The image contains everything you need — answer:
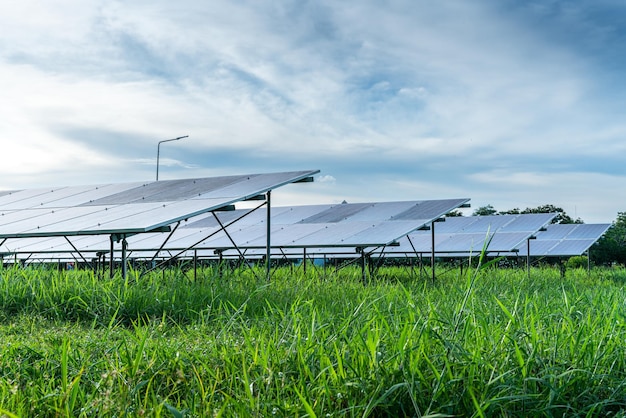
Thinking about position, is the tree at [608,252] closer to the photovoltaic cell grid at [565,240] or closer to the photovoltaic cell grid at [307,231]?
the photovoltaic cell grid at [565,240]

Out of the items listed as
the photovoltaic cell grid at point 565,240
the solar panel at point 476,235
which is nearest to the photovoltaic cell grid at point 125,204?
the solar panel at point 476,235

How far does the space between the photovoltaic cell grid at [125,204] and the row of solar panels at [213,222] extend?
0.07ft

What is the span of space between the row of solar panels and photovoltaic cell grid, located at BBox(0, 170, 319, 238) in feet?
Result: 0.07

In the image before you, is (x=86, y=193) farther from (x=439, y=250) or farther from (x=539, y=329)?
(x=539, y=329)

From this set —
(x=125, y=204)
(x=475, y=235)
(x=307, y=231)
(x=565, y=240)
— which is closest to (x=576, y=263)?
(x=565, y=240)

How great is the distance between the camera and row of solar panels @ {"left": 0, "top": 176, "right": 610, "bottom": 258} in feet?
29.7

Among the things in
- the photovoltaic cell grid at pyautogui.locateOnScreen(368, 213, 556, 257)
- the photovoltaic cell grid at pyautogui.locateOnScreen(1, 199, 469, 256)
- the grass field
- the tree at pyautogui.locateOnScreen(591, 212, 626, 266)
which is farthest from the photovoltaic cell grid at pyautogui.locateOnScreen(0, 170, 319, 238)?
the tree at pyautogui.locateOnScreen(591, 212, 626, 266)

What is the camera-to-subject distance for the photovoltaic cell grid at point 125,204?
8570mm

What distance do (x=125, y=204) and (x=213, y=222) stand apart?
19.9 ft

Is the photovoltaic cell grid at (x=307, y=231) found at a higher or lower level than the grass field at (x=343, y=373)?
higher

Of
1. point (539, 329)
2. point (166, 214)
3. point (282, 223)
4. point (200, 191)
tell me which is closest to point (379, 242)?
point (200, 191)

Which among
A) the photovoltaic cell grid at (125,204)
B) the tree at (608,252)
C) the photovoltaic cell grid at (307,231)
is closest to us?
the photovoltaic cell grid at (125,204)

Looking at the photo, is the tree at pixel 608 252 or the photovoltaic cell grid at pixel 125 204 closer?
the photovoltaic cell grid at pixel 125 204

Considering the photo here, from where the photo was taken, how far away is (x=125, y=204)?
10.5m
